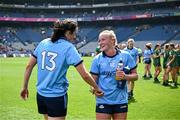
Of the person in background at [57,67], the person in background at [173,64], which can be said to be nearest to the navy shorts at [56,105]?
the person in background at [57,67]

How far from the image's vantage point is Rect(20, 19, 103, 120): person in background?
5211 mm

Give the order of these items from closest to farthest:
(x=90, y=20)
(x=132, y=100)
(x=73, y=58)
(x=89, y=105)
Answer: (x=73, y=58) → (x=89, y=105) → (x=132, y=100) → (x=90, y=20)

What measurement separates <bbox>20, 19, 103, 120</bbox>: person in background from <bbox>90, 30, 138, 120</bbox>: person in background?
0.32 metres

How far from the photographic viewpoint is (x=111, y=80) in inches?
222

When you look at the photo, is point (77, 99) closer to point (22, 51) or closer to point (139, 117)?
point (139, 117)

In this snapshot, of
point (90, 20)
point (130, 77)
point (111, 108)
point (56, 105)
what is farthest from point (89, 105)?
point (90, 20)

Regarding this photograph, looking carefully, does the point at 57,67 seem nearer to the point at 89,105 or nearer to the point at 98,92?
the point at 98,92

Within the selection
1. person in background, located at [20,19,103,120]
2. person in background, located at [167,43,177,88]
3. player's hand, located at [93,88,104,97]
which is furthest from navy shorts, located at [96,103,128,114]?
person in background, located at [167,43,177,88]

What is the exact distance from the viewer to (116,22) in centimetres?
7269

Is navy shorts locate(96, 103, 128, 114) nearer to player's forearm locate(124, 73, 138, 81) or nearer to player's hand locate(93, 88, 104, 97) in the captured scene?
player's hand locate(93, 88, 104, 97)

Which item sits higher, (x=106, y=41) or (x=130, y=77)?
(x=106, y=41)

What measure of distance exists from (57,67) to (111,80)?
3.01 feet

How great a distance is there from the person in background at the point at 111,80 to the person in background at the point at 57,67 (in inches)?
12.7

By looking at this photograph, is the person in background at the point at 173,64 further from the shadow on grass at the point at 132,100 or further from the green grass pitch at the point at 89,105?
the shadow on grass at the point at 132,100
